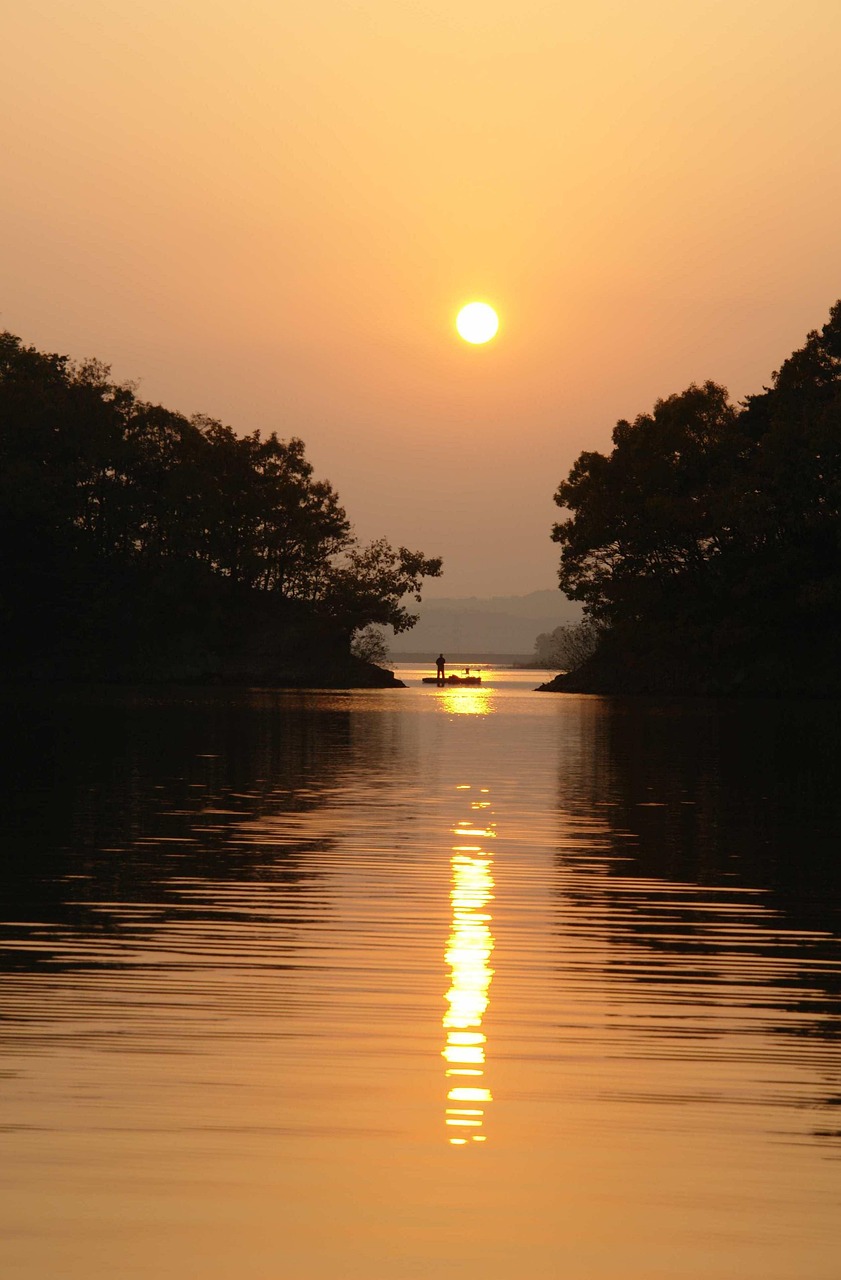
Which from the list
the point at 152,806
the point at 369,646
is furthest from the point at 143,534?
the point at 152,806

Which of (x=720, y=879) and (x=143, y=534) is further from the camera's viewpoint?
(x=143, y=534)

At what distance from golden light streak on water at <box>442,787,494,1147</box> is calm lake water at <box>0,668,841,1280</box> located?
2 cm

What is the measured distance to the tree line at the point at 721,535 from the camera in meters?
66.6

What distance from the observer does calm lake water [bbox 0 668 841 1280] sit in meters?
5.15

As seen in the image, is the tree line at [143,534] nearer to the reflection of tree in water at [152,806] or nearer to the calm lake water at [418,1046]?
the reflection of tree in water at [152,806]

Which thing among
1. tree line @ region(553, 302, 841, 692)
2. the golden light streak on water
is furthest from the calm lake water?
tree line @ region(553, 302, 841, 692)

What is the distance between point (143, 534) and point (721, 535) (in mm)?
26485

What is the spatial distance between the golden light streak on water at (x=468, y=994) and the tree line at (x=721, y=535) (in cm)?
5382

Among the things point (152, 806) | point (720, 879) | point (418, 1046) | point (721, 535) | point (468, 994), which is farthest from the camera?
point (721, 535)

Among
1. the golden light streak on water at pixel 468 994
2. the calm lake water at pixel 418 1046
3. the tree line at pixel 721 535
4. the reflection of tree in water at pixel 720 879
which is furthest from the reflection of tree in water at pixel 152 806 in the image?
the tree line at pixel 721 535

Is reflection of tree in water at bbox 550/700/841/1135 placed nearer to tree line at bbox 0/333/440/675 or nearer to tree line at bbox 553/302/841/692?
tree line at bbox 553/302/841/692

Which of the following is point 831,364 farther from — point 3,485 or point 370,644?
point 3,485

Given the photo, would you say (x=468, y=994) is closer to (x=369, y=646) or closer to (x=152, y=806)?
(x=152, y=806)

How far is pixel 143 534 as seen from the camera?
263ft
